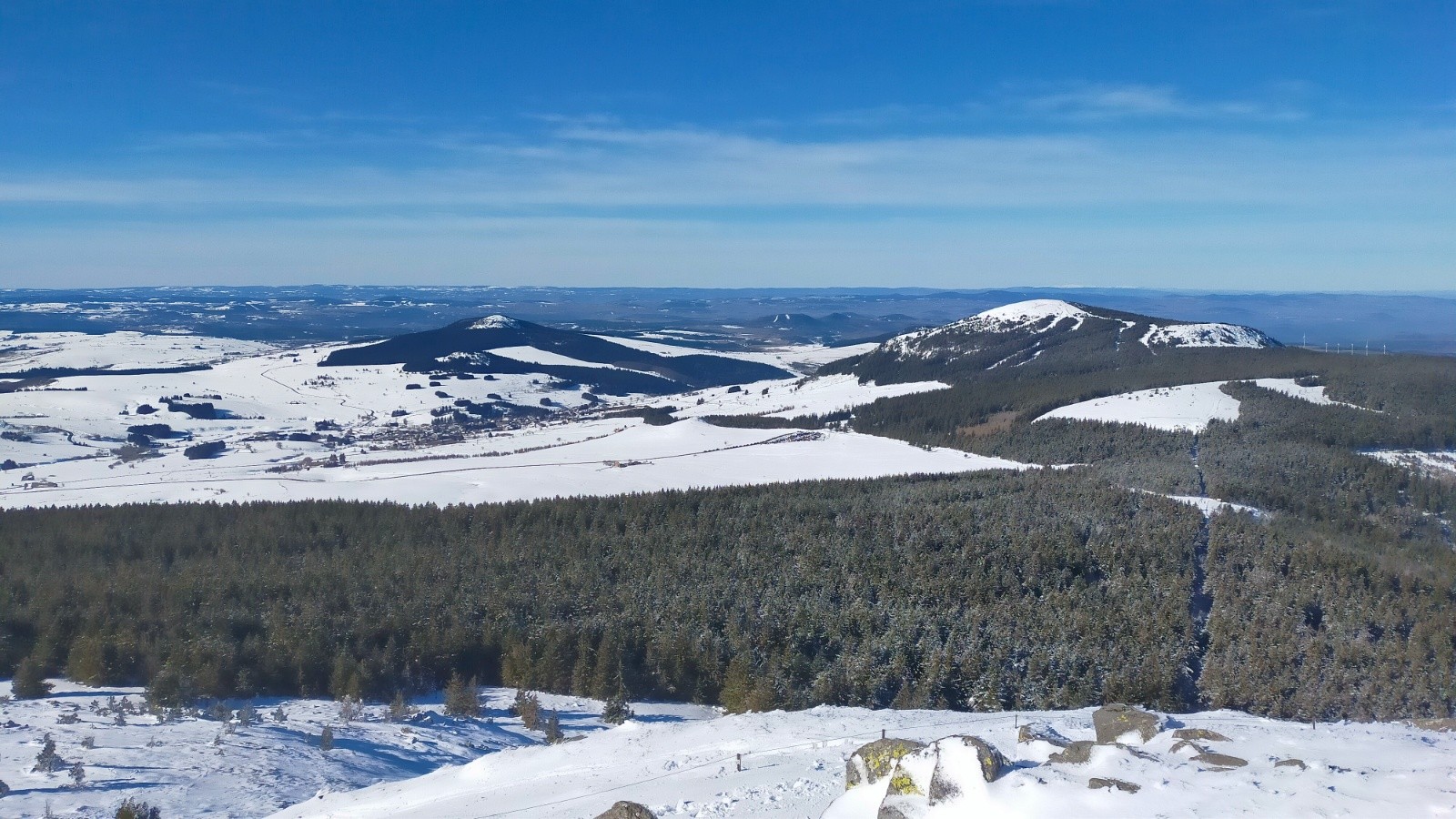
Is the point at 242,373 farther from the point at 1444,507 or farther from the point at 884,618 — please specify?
the point at 1444,507

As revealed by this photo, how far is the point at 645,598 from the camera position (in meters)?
37.3

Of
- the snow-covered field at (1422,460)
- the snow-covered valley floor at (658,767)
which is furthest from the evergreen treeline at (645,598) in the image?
the snow-covered field at (1422,460)

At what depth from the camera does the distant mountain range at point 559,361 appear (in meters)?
163

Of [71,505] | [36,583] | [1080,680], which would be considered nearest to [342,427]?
[71,505]

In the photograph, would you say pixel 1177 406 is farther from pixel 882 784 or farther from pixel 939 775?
pixel 939 775

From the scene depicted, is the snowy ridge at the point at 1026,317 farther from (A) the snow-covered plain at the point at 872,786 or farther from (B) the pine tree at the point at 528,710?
(A) the snow-covered plain at the point at 872,786

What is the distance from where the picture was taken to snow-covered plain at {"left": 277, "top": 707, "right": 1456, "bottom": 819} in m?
13.2

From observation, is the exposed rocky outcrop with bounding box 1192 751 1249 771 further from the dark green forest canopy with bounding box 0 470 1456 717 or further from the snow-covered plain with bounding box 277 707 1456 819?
the dark green forest canopy with bounding box 0 470 1456 717

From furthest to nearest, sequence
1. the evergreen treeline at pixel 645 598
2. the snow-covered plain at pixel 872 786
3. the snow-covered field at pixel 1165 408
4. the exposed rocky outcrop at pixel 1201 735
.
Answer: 1. the snow-covered field at pixel 1165 408
2. the evergreen treeline at pixel 645 598
3. the exposed rocky outcrop at pixel 1201 735
4. the snow-covered plain at pixel 872 786

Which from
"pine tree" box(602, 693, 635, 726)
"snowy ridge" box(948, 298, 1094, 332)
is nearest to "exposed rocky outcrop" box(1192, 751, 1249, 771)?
"pine tree" box(602, 693, 635, 726)

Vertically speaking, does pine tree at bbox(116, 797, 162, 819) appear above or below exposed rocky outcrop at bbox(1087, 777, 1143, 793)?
below

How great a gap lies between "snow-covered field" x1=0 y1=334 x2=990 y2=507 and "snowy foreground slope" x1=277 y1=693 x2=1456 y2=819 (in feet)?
136

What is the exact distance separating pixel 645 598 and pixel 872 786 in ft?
75.9

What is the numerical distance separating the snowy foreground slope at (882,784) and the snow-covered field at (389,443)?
41534 mm
